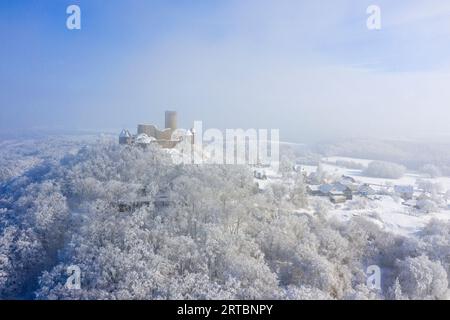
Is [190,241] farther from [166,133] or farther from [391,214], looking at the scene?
[391,214]

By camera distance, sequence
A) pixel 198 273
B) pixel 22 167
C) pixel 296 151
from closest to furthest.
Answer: pixel 198 273
pixel 22 167
pixel 296 151

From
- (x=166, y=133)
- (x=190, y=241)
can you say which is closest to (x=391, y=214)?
(x=190, y=241)

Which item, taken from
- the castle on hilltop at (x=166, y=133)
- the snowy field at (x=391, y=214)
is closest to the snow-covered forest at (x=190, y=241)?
the snowy field at (x=391, y=214)

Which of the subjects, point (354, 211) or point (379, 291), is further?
point (354, 211)
